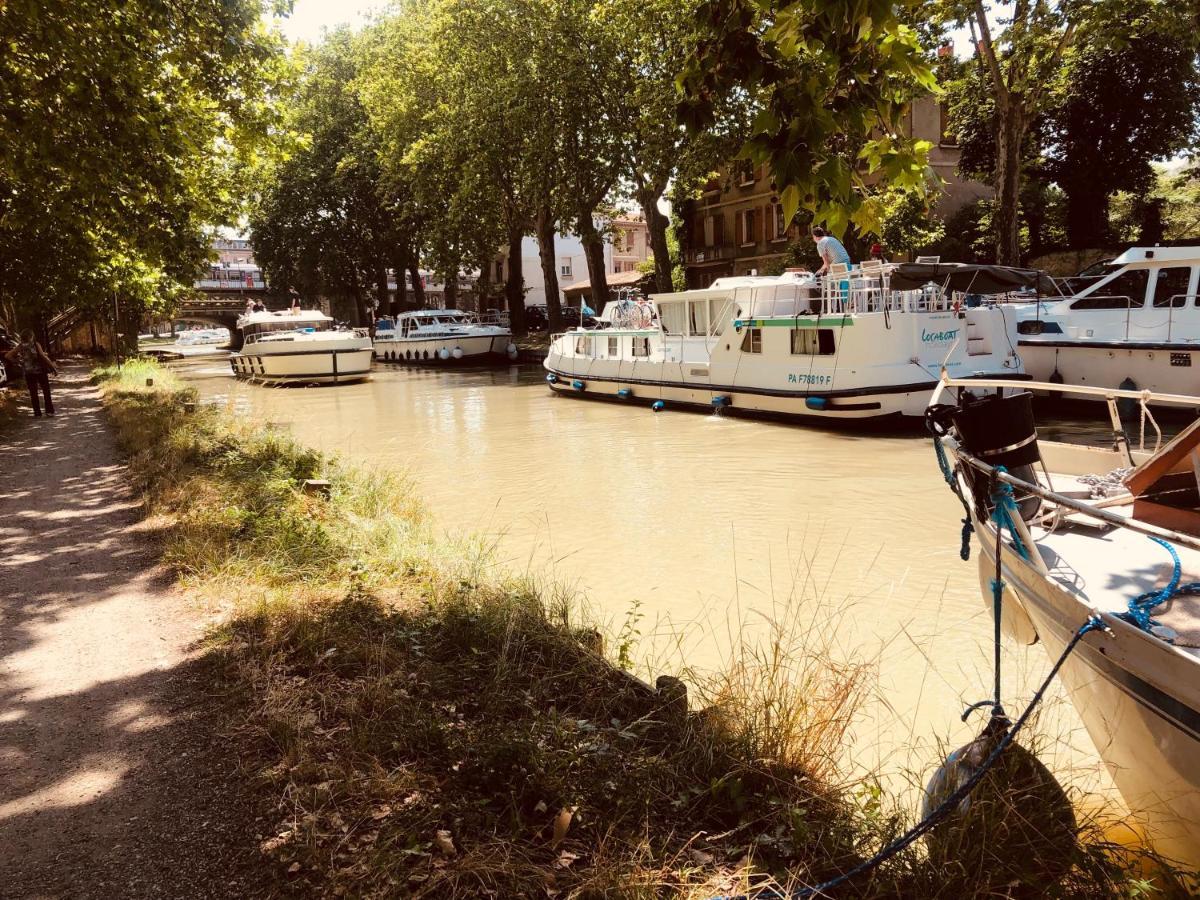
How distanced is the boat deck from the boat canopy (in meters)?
11.9

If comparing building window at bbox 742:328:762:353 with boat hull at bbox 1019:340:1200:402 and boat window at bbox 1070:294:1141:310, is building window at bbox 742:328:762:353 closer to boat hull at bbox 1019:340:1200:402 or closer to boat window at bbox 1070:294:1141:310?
boat hull at bbox 1019:340:1200:402

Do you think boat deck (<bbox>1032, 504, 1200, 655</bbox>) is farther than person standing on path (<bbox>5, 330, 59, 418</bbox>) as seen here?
No

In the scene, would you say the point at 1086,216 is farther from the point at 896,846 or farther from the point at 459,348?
the point at 896,846

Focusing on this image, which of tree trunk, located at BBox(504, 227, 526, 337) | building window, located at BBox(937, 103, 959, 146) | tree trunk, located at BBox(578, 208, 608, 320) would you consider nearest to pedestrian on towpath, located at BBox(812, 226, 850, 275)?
tree trunk, located at BBox(578, 208, 608, 320)

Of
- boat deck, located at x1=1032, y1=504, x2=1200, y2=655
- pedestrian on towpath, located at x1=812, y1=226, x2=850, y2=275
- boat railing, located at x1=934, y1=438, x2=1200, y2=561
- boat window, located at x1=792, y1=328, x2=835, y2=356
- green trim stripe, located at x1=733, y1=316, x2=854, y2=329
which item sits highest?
pedestrian on towpath, located at x1=812, y1=226, x2=850, y2=275

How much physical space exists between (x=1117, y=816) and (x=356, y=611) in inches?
163

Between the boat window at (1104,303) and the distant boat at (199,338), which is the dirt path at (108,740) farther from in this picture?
the distant boat at (199,338)

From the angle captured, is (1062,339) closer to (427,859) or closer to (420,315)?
(427,859)

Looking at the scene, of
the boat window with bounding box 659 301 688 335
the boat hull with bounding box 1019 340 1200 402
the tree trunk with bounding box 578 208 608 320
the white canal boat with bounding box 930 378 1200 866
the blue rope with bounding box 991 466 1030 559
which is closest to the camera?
the white canal boat with bounding box 930 378 1200 866

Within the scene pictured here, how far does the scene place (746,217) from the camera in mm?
47125

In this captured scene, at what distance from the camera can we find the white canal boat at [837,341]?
16.1 metres

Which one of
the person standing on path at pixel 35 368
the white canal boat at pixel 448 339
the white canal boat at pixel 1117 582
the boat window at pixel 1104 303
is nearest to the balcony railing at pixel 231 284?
the white canal boat at pixel 448 339

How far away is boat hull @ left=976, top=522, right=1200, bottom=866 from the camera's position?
125 inches

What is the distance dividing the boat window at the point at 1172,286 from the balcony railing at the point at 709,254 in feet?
102
